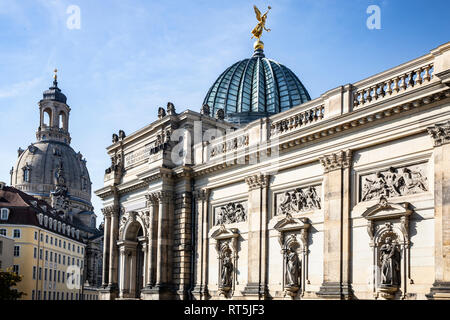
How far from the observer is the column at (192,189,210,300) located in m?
32.6

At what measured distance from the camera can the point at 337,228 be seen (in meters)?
24.5

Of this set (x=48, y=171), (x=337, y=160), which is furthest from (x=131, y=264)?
(x=48, y=171)

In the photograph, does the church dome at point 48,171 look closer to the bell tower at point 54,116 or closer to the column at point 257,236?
the bell tower at point 54,116

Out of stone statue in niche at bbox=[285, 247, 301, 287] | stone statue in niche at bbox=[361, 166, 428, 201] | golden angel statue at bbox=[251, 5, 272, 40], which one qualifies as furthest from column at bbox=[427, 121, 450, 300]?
golden angel statue at bbox=[251, 5, 272, 40]

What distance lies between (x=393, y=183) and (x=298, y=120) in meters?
6.84

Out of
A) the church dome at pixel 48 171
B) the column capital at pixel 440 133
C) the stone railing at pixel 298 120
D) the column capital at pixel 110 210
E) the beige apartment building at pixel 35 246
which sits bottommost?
the beige apartment building at pixel 35 246

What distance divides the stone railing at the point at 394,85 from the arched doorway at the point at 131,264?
20.5 metres

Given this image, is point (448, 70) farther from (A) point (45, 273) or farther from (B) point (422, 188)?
(A) point (45, 273)

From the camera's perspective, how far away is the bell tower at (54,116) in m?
138

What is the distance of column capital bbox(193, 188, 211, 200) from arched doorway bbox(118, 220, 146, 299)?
7273mm

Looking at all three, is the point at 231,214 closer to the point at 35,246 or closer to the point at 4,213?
the point at 35,246

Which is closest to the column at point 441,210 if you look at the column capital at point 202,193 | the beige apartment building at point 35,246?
the column capital at point 202,193
